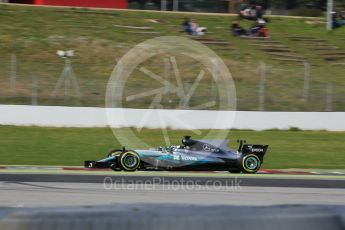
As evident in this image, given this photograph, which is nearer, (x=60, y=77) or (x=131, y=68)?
(x=60, y=77)

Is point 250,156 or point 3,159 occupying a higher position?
point 250,156

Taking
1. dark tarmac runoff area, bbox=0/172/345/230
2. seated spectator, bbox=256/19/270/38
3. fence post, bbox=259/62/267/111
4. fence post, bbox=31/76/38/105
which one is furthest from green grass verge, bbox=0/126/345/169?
seated spectator, bbox=256/19/270/38

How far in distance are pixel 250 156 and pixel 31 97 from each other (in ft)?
34.4

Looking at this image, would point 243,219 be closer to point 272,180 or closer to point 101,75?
point 272,180

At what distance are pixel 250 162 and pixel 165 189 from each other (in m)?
1.75

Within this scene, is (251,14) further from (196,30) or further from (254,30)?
(196,30)

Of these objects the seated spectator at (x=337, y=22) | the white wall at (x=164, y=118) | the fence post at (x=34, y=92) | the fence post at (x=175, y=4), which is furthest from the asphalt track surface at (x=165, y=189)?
the fence post at (x=175, y=4)

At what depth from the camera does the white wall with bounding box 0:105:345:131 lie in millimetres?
19297

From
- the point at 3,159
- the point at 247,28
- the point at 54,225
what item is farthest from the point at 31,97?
the point at 54,225

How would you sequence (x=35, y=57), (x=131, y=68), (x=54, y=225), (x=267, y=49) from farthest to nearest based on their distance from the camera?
(x=267, y=49)
(x=35, y=57)
(x=131, y=68)
(x=54, y=225)

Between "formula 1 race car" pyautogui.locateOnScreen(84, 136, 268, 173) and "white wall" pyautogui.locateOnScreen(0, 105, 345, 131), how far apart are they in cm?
780

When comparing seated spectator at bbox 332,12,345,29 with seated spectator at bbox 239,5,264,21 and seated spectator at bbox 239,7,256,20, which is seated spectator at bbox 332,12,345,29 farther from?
seated spectator at bbox 239,7,256,20

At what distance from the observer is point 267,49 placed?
96.0ft

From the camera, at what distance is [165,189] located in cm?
1028
